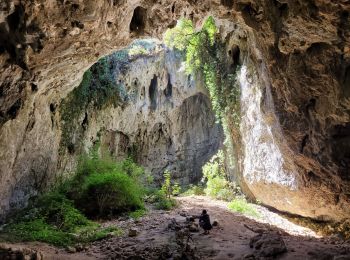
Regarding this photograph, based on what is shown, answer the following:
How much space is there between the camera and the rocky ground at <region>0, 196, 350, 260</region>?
5.80 metres

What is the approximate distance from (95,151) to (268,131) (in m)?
7.33

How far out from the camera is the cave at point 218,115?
20.6 ft

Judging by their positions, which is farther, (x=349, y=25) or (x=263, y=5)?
(x=263, y=5)

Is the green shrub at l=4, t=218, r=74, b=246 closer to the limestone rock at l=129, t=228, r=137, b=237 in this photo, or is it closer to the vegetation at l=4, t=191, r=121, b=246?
the vegetation at l=4, t=191, r=121, b=246

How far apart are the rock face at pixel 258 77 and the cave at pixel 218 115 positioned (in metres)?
0.03

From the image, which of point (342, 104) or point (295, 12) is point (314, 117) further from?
point (295, 12)

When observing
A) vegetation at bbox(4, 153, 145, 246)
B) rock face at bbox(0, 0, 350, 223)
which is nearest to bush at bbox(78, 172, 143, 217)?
vegetation at bbox(4, 153, 145, 246)

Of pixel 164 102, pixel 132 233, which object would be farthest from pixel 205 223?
pixel 164 102

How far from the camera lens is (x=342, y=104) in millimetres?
6379

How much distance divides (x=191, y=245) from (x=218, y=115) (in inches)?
310

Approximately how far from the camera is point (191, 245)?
6.61 meters

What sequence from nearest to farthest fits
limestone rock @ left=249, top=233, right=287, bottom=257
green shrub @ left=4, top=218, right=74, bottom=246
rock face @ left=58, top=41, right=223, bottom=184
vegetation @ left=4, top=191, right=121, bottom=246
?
limestone rock @ left=249, top=233, right=287, bottom=257
green shrub @ left=4, top=218, right=74, bottom=246
vegetation @ left=4, top=191, right=121, bottom=246
rock face @ left=58, top=41, right=223, bottom=184

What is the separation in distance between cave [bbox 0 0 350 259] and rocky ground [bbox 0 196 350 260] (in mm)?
38

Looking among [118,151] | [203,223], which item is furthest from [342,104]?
[118,151]
